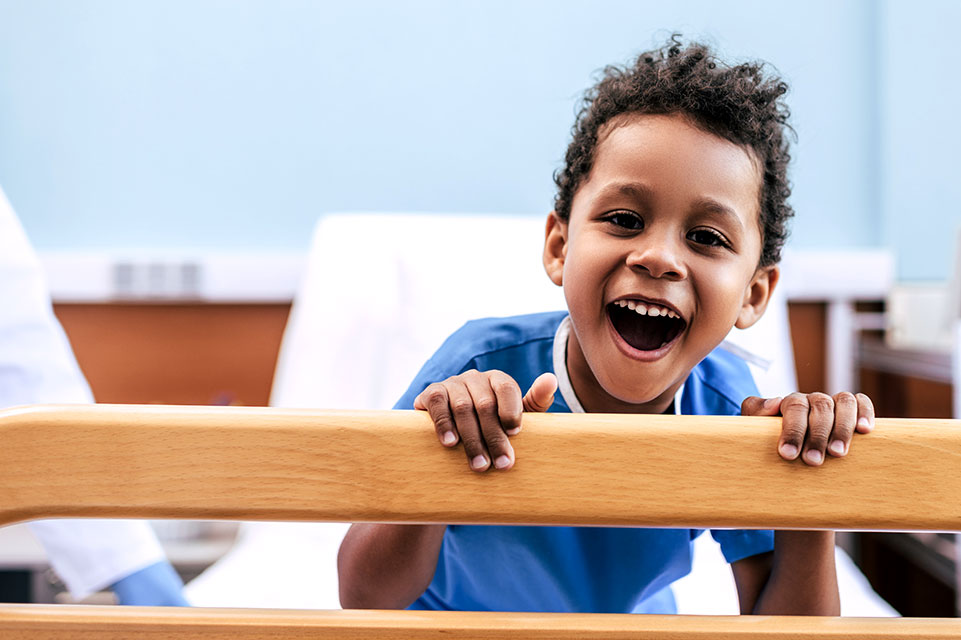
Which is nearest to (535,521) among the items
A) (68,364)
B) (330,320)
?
(68,364)

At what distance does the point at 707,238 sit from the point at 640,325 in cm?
12

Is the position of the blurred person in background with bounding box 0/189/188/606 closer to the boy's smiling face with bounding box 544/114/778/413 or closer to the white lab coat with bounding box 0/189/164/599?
the white lab coat with bounding box 0/189/164/599

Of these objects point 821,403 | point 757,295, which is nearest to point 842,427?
point 821,403

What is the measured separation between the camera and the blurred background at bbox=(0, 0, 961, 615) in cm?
190

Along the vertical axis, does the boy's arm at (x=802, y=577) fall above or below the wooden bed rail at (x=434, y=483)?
below

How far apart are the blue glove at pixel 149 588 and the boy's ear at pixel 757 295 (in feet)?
2.74

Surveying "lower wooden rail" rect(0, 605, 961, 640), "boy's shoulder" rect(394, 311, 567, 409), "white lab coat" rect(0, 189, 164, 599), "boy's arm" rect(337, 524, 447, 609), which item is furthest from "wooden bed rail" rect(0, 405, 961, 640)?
"white lab coat" rect(0, 189, 164, 599)

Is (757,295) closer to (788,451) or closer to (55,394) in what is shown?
A: (788,451)

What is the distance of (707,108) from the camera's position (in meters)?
0.77

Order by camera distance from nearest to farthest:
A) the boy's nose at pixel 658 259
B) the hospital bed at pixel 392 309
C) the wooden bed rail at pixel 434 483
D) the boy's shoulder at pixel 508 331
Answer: the wooden bed rail at pixel 434 483 < the boy's nose at pixel 658 259 < the boy's shoulder at pixel 508 331 < the hospital bed at pixel 392 309

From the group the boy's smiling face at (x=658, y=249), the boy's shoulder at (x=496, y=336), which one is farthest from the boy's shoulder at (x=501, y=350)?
the boy's smiling face at (x=658, y=249)

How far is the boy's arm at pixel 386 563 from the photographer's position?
0.74 metres

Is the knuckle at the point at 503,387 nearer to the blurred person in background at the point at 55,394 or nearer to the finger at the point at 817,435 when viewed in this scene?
the finger at the point at 817,435

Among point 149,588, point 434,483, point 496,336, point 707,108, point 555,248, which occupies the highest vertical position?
point 707,108
